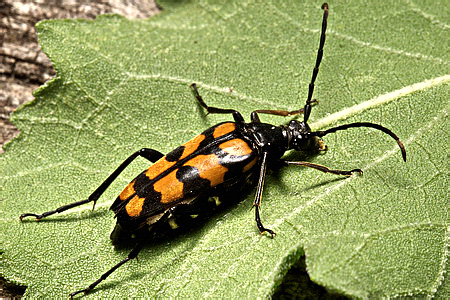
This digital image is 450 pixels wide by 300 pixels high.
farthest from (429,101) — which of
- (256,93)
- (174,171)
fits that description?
(174,171)

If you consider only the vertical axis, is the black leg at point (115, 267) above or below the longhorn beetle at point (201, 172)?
below

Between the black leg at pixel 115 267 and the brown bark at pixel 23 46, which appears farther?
the brown bark at pixel 23 46

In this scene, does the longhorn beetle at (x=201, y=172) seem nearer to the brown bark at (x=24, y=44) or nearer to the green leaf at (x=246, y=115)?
the green leaf at (x=246, y=115)

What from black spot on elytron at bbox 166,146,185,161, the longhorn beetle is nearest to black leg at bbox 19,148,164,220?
the longhorn beetle

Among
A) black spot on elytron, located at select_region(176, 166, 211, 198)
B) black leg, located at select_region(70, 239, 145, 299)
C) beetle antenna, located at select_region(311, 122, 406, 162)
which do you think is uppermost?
beetle antenna, located at select_region(311, 122, 406, 162)

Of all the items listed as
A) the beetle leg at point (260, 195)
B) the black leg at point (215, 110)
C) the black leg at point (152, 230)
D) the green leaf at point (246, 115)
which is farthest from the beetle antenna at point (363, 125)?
the black leg at point (152, 230)

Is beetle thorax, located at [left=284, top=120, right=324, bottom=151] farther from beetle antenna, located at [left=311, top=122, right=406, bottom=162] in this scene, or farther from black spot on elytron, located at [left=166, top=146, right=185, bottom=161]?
black spot on elytron, located at [left=166, top=146, right=185, bottom=161]

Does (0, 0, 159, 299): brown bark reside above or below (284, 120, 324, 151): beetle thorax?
below

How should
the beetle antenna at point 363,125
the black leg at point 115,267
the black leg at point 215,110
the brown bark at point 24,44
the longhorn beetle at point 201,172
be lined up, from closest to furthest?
the beetle antenna at point 363,125, the black leg at point 115,267, the longhorn beetle at point 201,172, the black leg at point 215,110, the brown bark at point 24,44
